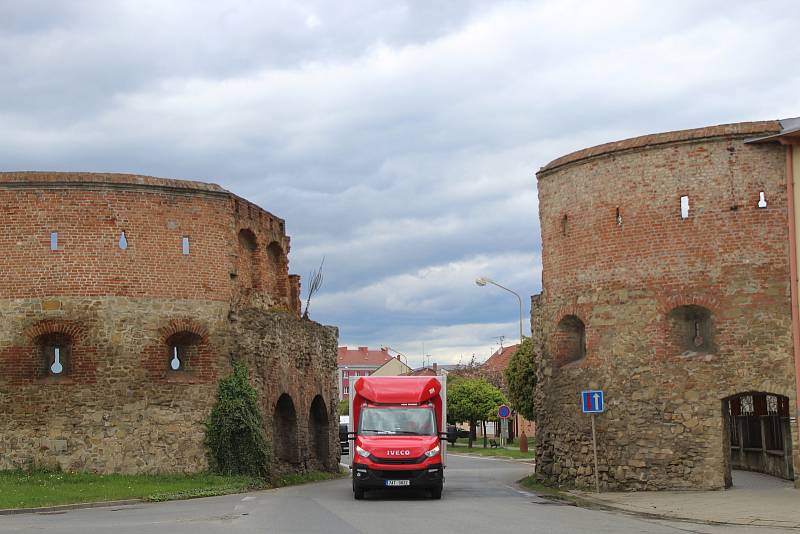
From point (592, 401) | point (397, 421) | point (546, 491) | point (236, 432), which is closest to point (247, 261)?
point (236, 432)

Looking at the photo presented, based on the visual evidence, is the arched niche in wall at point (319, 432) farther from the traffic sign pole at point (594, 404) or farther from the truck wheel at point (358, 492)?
the traffic sign pole at point (594, 404)

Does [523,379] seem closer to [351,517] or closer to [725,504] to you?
[725,504]

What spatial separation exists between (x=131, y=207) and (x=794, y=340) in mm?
16969

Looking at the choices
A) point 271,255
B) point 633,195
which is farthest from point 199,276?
point 633,195

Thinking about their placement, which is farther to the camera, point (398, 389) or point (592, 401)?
point (398, 389)

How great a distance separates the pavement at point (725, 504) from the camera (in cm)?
1714

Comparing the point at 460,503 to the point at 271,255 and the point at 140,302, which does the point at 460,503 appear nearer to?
the point at 140,302

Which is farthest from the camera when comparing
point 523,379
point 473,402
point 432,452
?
point 473,402

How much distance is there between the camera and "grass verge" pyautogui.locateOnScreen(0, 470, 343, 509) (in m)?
21.9

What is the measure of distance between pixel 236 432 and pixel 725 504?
13386mm

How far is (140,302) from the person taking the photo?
89.6 ft

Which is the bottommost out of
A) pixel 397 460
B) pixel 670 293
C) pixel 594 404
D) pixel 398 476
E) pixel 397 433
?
pixel 398 476

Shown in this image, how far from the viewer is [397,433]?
902 inches

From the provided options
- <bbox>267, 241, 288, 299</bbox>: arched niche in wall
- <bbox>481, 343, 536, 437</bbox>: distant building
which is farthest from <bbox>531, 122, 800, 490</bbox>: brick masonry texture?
<bbox>481, 343, 536, 437</bbox>: distant building
